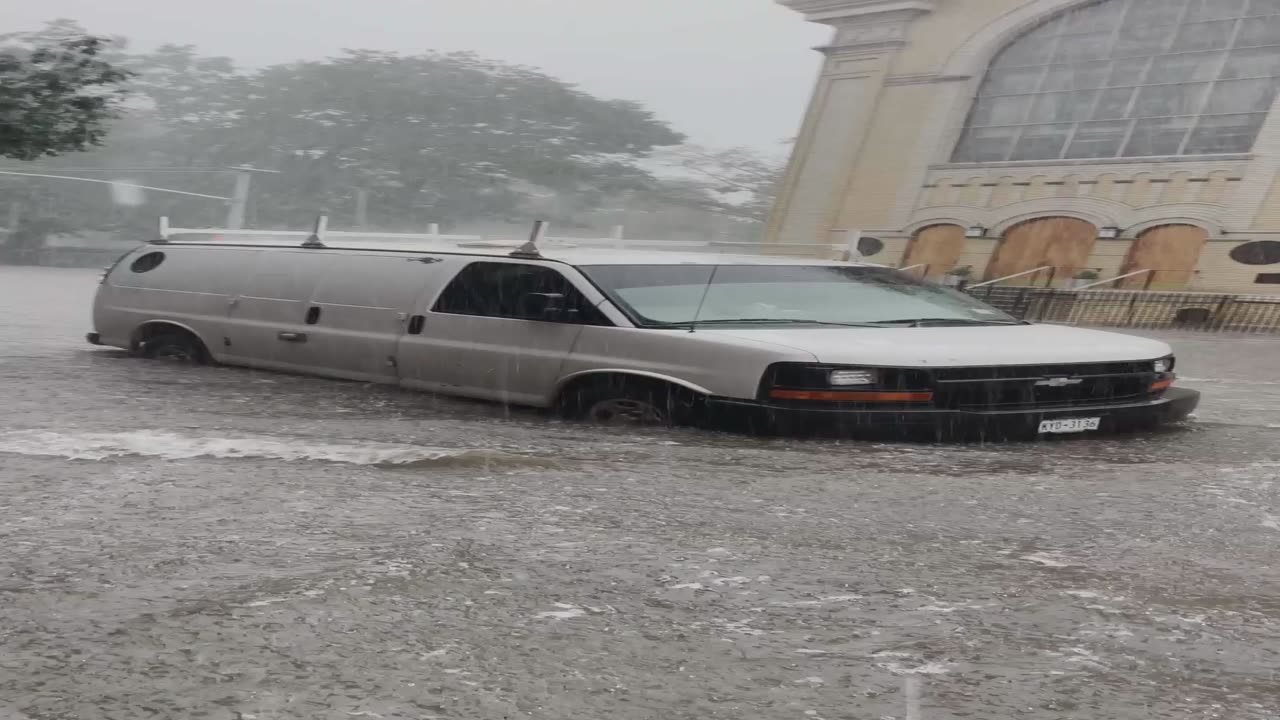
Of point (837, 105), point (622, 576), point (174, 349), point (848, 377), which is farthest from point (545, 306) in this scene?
point (837, 105)

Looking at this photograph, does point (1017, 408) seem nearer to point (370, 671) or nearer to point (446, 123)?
point (370, 671)

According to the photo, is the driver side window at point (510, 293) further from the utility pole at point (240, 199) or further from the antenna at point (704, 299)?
the utility pole at point (240, 199)

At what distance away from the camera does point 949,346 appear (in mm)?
7480

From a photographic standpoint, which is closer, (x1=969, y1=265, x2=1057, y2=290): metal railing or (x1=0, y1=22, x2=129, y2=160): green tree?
(x1=0, y1=22, x2=129, y2=160): green tree

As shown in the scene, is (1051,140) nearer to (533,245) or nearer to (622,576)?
(533,245)

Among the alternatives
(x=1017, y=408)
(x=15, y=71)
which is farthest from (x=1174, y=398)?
(x=15, y=71)

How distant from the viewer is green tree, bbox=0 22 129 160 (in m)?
14.0

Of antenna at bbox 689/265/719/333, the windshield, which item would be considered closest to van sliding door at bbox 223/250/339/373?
the windshield

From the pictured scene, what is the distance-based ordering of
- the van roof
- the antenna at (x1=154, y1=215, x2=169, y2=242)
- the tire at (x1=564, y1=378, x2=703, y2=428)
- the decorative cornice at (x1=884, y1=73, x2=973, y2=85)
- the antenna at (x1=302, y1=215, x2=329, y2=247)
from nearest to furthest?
1. the tire at (x1=564, y1=378, x2=703, y2=428)
2. the van roof
3. the antenna at (x1=302, y1=215, x2=329, y2=247)
4. the antenna at (x1=154, y1=215, x2=169, y2=242)
5. the decorative cornice at (x1=884, y1=73, x2=973, y2=85)

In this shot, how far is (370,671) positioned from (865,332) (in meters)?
4.88

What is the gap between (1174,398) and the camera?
806cm

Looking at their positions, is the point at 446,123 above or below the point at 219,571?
above

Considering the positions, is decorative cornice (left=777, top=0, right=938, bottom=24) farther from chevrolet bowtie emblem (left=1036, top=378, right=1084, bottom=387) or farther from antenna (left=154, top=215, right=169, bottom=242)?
chevrolet bowtie emblem (left=1036, top=378, right=1084, bottom=387)

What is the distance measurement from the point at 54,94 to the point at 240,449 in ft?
29.8
